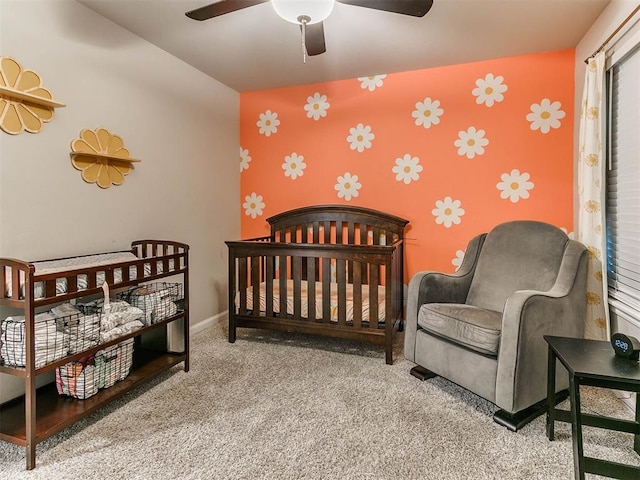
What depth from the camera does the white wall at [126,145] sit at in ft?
6.01

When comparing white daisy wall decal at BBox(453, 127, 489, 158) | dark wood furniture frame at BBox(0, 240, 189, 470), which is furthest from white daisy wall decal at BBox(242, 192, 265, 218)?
white daisy wall decal at BBox(453, 127, 489, 158)

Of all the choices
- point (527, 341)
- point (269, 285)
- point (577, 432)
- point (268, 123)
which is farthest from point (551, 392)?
point (268, 123)

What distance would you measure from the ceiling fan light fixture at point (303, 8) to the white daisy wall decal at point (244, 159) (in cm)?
215

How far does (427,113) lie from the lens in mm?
3102

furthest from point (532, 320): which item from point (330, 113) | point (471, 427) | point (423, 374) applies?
point (330, 113)

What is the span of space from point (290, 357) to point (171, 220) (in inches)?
54.6

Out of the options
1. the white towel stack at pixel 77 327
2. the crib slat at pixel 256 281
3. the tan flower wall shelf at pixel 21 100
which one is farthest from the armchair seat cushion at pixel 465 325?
the tan flower wall shelf at pixel 21 100

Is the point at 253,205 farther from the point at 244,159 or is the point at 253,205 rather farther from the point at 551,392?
the point at 551,392

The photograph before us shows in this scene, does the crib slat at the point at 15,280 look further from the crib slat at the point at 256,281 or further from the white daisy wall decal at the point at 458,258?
the white daisy wall decal at the point at 458,258

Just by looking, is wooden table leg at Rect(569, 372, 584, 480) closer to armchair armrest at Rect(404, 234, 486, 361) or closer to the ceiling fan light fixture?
armchair armrest at Rect(404, 234, 486, 361)

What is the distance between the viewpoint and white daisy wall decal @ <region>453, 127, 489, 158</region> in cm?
297

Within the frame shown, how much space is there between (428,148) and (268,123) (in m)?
1.57

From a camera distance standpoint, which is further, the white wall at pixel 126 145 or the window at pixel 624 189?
the window at pixel 624 189

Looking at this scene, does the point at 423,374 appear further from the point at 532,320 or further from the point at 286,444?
the point at 286,444
